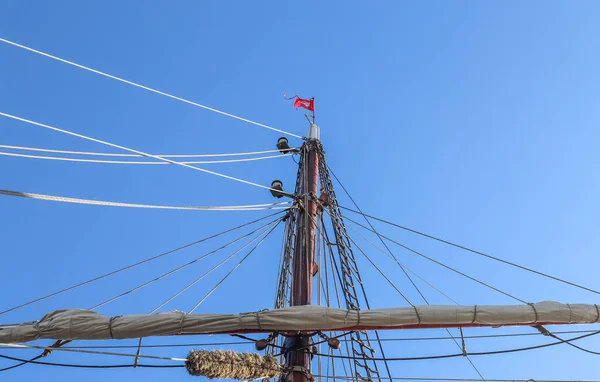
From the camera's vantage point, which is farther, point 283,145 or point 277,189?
point 283,145

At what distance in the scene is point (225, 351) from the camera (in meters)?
8.38

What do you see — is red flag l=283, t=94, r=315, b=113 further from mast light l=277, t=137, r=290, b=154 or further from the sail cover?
the sail cover

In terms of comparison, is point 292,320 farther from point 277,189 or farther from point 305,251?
point 277,189

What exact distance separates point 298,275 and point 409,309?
3222 mm

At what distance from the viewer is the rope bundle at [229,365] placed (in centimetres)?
803

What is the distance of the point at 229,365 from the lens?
8305 millimetres

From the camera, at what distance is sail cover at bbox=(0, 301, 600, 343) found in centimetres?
790

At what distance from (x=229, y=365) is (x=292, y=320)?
1.05m

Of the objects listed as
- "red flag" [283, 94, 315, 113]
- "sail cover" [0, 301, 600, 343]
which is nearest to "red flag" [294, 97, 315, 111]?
"red flag" [283, 94, 315, 113]

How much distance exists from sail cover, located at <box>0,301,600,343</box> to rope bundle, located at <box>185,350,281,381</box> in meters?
0.32

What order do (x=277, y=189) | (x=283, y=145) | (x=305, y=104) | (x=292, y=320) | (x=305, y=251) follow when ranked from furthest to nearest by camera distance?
(x=305, y=104) < (x=283, y=145) < (x=277, y=189) < (x=305, y=251) < (x=292, y=320)

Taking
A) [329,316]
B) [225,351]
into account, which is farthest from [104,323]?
[329,316]

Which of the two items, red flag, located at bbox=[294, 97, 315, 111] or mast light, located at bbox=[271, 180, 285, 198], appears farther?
red flag, located at bbox=[294, 97, 315, 111]

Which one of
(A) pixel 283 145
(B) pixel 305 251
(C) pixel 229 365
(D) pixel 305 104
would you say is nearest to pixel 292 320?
(C) pixel 229 365
